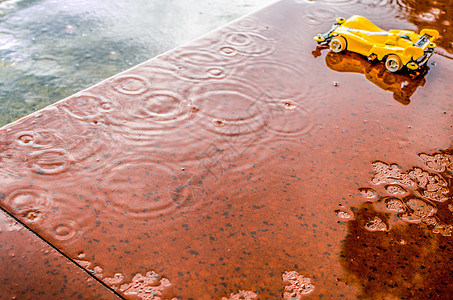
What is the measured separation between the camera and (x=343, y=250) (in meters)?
1.14

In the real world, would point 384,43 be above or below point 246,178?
above

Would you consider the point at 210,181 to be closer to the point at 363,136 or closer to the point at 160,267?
the point at 160,267

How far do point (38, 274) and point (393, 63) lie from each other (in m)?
1.83

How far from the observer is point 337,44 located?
82.0 inches

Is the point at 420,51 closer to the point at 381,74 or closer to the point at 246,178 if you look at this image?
the point at 381,74

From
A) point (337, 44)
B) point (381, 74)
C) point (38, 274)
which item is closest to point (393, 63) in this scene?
point (381, 74)

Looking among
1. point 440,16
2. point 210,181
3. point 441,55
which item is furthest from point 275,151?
point 440,16

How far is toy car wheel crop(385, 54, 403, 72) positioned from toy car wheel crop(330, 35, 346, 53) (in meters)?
0.25

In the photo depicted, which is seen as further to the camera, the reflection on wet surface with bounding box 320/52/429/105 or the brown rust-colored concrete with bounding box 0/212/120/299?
the reflection on wet surface with bounding box 320/52/429/105

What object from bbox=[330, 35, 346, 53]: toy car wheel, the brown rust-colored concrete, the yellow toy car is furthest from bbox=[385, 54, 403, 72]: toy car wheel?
the brown rust-colored concrete

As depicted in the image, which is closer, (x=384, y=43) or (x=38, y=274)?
(x=38, y=274)

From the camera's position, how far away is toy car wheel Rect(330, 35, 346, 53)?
2064 millimetres

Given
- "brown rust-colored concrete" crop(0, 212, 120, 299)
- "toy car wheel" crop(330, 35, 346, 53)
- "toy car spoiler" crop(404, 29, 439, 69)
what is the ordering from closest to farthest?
"brown rust-colored concrete" crop(0, 212, 120, 299)
"toy car spoiler" crop(404, 29, 439, 69)
"toy car wheel" crop(330, 35, 346, 53)

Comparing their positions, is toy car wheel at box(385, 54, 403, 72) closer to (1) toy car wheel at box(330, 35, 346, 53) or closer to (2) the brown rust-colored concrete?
(1) toy car wheel at box(330, 35, 346, 53)
